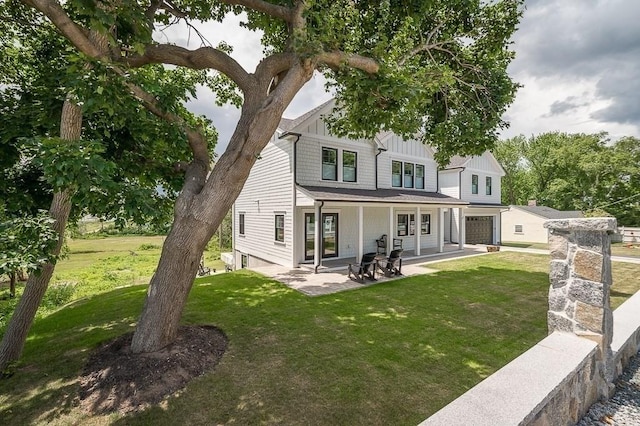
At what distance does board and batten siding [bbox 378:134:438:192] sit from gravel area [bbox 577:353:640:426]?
12008 millimetres

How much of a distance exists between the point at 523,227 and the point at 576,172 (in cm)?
1762

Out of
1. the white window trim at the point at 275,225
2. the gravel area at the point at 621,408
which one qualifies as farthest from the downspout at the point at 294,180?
the gravel area at the point at 621,408

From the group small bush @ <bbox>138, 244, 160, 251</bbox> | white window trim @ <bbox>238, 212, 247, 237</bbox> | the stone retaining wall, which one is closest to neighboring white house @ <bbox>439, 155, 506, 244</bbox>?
white window trim @ <bbox>238, 212, 247, 237</bbox>

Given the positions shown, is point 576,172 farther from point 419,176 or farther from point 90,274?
point 90,274

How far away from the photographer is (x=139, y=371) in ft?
13.5

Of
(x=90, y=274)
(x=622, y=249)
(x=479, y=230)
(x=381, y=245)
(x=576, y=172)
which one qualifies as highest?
(x=576, y=172)

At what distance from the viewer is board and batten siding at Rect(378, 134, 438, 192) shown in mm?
15258

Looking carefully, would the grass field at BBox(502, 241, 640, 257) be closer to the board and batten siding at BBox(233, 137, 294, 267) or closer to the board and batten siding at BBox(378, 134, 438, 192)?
the board and batten siding at BBox(378, 134, 438, 192)

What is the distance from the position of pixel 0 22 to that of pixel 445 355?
399 inches

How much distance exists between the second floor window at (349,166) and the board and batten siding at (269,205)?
2872mm

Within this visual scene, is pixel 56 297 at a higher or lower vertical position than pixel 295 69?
lower

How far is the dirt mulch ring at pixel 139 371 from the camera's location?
3.68m

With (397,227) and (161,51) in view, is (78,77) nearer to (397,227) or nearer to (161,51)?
(161,51)

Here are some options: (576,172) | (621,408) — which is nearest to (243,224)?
(621,408)
